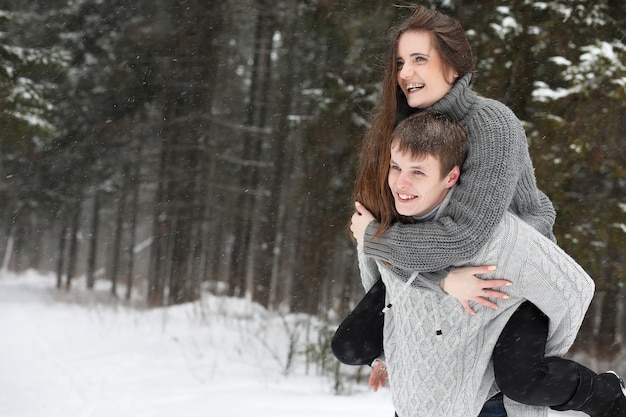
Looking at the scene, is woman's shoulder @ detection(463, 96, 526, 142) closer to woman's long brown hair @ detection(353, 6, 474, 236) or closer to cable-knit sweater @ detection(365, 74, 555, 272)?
cable-knit sweater @ detection(365, 74, 555, 272)

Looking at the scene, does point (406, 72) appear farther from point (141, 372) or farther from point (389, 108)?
point (141, 372)

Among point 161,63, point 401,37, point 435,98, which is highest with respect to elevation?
point 161,63

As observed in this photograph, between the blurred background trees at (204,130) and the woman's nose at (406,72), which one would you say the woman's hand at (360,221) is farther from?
the blurred background trees at (204,130)

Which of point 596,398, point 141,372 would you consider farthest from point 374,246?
→ point 141,372

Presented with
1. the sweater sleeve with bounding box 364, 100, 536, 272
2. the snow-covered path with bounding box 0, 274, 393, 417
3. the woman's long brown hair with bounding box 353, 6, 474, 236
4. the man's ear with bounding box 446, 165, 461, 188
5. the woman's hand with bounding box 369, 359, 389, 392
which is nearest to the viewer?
the sweater sleeve with bounding box 364, 100, 536, 272

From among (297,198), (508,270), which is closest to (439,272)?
(508,270)

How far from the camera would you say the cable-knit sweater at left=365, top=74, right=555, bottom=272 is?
1.98m

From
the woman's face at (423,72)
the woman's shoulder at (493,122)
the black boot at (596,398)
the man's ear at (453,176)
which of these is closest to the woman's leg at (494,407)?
the black boot at (596,398)

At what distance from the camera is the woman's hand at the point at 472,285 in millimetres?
1986

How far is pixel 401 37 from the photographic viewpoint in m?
2.34

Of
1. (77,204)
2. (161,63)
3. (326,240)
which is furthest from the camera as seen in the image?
(77,204)

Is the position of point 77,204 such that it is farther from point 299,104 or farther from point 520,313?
point 520,313

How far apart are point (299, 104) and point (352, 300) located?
3.63 metres

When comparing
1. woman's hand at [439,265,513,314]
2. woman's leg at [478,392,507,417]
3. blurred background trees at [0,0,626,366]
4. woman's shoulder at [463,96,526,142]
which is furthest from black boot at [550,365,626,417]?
blurred background trees at [0,0,626,366]
